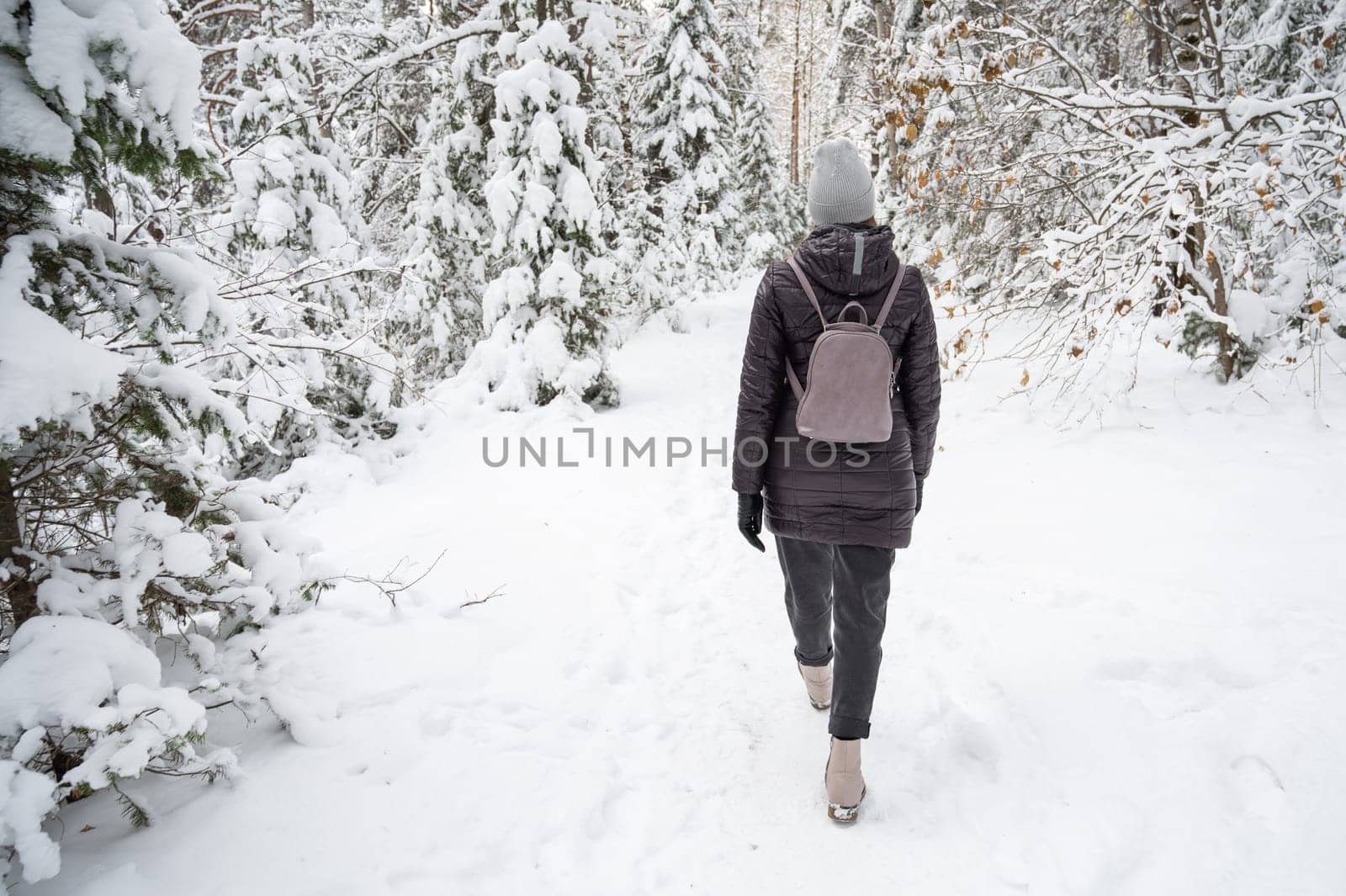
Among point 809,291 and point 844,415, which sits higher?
point 809,291

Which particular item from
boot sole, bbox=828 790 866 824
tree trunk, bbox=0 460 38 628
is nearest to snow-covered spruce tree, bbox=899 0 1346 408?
boot sole, bbox=828 790 866 824

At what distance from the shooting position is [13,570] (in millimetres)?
2094

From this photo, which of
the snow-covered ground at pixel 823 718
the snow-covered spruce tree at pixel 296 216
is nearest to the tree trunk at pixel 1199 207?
the snow-covered ground at pixel 823 718

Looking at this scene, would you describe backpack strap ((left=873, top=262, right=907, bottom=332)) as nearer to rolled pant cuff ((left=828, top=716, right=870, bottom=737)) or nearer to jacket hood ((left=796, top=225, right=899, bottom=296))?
jacket hood ((left=796, top=225, right=899, bottom=296))

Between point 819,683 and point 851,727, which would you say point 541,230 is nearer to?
point 819,683

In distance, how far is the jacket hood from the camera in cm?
227

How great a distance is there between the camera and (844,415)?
2295mm

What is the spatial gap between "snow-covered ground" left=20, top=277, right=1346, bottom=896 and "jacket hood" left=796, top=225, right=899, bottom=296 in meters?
2.05

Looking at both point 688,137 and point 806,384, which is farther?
point 688,137

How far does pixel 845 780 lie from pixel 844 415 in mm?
1437

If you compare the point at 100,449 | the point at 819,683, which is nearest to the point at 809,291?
the point at 819,683

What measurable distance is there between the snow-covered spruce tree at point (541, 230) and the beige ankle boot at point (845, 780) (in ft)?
20.6

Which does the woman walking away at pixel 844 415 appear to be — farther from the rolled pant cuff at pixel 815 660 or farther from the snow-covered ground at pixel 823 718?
the snow-covered ground at pixel 823 718

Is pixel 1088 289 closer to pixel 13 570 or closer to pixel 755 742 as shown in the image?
pixel 755 742
